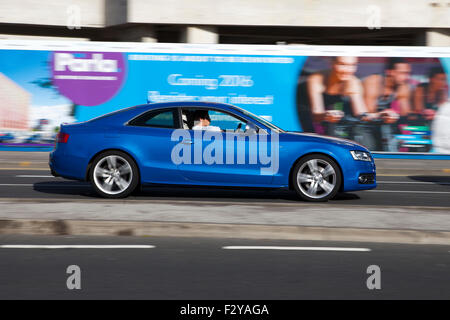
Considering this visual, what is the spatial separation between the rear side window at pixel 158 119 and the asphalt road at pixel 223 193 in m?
1.10

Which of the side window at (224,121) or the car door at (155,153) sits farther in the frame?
the side window at (224,121)

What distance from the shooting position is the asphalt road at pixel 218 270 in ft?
18.6

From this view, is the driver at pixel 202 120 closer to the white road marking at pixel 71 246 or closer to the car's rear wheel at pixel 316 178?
the car's rear wheel at pixel 316 178

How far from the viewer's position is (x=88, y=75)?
1919cm

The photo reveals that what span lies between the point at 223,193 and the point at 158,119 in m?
1.80

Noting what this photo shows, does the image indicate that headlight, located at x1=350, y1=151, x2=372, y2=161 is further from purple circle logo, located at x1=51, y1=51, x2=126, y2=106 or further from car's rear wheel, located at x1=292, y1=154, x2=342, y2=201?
purple circle logo, located at x1=51, y1=51, x2=126, y2=106

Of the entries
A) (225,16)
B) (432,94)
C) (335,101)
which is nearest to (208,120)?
(335,101)

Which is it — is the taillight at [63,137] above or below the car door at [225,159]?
above

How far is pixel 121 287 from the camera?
577 centimetres

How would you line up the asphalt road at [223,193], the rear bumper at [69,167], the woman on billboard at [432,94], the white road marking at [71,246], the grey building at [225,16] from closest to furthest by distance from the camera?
the white road marking at [71,246] → the rear bumper at [69,167] → the asphalt road at [223,193] → the woman on billboard at [432,94] → the grey building at [225,16]

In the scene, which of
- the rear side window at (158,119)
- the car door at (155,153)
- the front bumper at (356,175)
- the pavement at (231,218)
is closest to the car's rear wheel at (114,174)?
the car door at (155,153)

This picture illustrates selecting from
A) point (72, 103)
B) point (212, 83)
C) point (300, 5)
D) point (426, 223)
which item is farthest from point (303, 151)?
point (300, 5)

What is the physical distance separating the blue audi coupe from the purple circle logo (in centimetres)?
856

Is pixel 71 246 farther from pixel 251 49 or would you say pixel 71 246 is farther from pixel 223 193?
pixel 251 49
